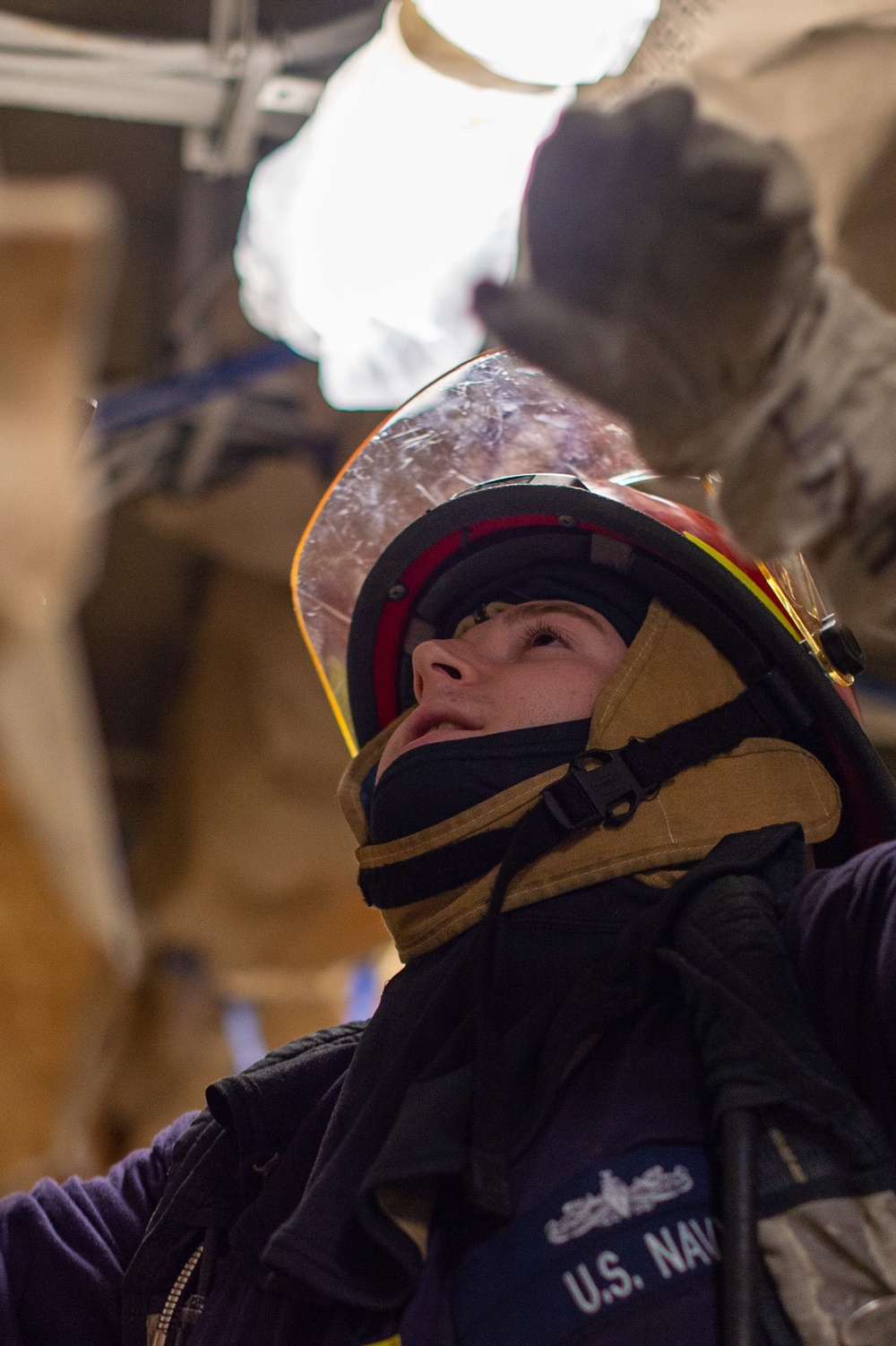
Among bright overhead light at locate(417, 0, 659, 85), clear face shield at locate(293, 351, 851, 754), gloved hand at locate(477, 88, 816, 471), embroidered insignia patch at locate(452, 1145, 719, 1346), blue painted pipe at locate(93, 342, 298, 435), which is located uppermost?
blue painted pipe at locate(93, 342, 298, 435)

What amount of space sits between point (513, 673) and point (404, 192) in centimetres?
99

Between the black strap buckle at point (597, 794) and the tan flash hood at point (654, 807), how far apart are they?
1 centimetres

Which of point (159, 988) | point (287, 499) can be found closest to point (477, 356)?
point (287, 499)

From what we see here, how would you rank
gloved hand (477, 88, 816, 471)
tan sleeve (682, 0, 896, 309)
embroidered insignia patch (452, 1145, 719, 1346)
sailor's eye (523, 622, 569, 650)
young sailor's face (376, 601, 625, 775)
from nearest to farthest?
gloved hand (477, 88, 816, 471) → embroidered insignia patch (452, 1145, 719, 1346) → tan sleeve (682, 0, 896, 309) → young sailor's face (376, 601, 625, 775) → sailor's eye (523, 622, 569, 650)

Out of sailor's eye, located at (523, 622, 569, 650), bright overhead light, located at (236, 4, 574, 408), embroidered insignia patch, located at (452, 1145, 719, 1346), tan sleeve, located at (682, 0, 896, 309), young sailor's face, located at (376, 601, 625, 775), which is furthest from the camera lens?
bright overhead light, located at (236, 4, 574, 408)

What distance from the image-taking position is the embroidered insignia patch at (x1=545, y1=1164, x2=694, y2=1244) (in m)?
0.92

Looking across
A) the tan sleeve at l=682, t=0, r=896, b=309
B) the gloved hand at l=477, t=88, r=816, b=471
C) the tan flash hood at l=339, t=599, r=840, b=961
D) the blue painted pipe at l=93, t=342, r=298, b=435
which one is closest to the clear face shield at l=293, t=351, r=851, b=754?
the tan flash hood at l=339, t=599, r=840, b=961

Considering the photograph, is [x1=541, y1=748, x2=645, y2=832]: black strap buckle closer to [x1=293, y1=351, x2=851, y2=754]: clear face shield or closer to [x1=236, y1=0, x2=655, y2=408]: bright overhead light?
[x1=293, y1=351, x2=851, y2=754]: clear face shield

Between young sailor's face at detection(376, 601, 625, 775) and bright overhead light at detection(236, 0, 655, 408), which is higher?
bright overhead light at detection(236, 0, 655, 408)

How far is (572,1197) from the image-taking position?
94 centimetres

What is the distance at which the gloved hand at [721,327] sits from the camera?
618mm

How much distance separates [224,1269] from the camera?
45.4 inches

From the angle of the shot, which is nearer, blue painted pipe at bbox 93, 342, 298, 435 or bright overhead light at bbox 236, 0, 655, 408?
bright overhead light at bbox 236, 0, 655, 408

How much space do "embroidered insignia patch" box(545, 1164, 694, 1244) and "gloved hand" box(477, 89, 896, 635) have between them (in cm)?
48
